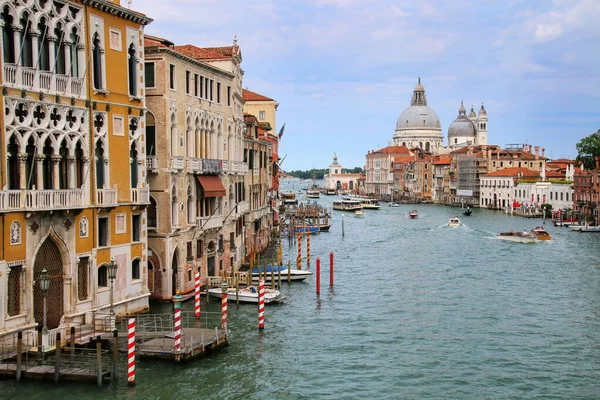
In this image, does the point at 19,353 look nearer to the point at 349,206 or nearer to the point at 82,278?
the point at 82,278

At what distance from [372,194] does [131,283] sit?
117m

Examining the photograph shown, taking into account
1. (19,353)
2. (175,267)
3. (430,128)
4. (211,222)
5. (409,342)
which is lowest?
(409,342)

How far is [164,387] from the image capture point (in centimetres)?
1485

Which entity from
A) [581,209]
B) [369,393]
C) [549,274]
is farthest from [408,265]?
[581,209]

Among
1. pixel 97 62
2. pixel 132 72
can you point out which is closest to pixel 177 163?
pixel 132 72

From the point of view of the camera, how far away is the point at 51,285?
16406 millimetres

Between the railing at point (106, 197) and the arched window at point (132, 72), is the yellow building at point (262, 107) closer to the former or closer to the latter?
the arched window at point (132, 72)

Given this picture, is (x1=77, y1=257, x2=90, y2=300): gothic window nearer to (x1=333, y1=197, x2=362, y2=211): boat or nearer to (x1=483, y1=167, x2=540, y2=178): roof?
(x1=333, y1=197, x2=362, y2=211): boat

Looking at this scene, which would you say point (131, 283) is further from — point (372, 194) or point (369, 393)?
point (372, 194)

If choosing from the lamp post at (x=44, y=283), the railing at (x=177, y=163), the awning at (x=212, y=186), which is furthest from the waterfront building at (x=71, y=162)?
the awning at (x=212, y=186)

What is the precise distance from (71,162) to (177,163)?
5.46 meters

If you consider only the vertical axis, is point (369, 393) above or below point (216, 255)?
below

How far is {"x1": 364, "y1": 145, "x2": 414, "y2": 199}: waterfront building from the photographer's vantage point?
422ft

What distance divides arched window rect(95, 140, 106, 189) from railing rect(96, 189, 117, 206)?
16cm
